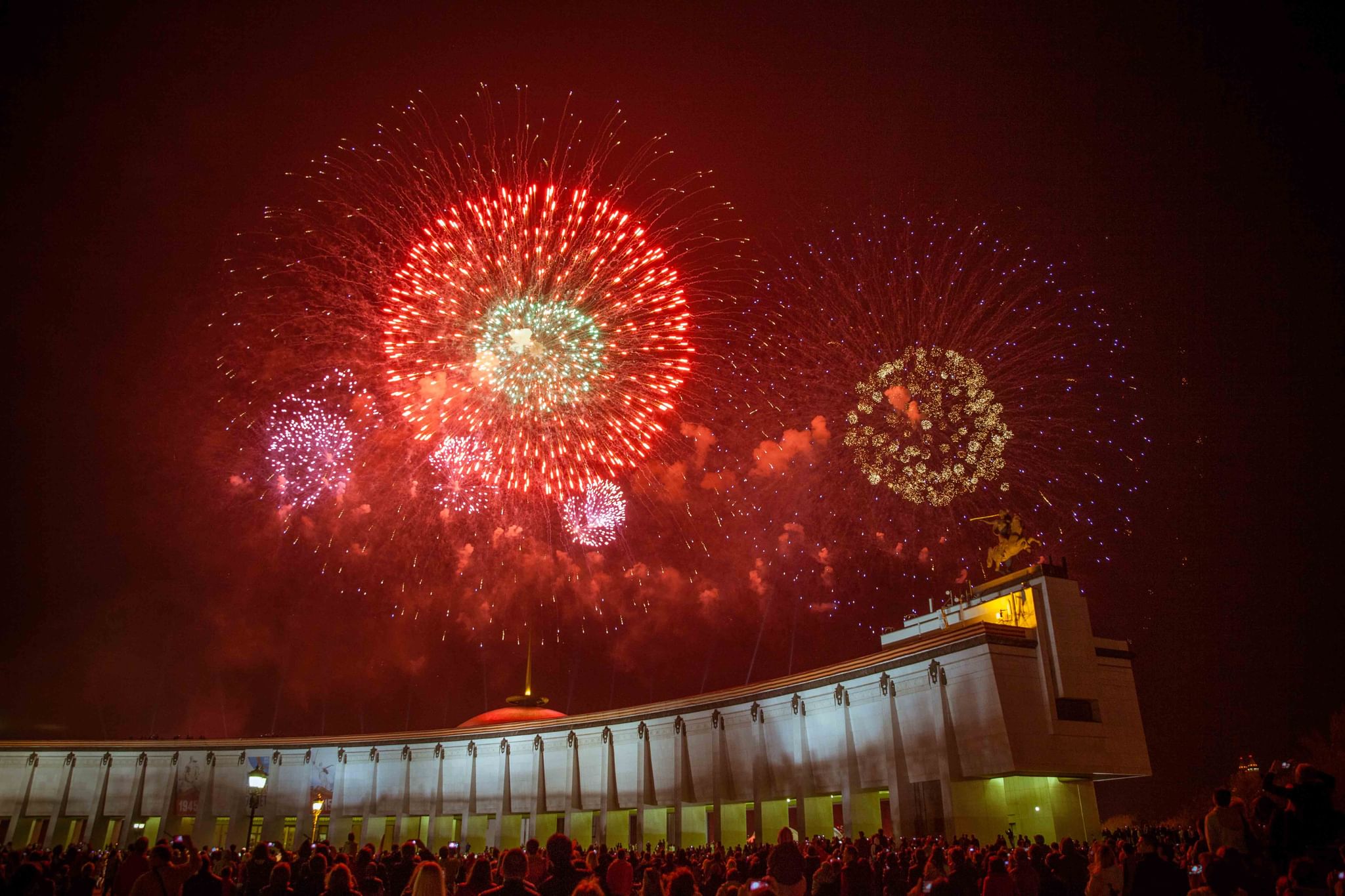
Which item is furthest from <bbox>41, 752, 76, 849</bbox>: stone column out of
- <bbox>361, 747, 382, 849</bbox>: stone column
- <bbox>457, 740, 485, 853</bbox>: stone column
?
<bbox>457, 740, 485, 853</bbox>: stone column

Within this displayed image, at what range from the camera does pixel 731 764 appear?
1795 inches

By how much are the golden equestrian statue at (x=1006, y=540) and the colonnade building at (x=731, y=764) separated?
4.21 ft

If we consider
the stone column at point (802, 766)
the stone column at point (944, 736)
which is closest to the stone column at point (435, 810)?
the stone column at point (802, 766)

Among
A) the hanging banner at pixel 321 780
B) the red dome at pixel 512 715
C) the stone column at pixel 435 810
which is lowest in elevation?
the stone column at pixel 435 810

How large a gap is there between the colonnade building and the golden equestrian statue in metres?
1.28

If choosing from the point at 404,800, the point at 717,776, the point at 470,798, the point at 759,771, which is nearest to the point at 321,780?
the point at 404,800

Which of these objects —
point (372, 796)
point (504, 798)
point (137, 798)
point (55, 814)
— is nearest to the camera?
point (504, 798)

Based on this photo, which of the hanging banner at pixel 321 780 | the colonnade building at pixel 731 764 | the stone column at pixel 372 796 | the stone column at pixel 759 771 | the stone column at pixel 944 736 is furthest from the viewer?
the hanging banner at pixel 321 780

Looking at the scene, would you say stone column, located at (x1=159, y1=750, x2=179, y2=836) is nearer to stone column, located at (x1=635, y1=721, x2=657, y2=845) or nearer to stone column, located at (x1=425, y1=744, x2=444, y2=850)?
stone column, located at (x1=425, y1=744, x2=444, y2=850)

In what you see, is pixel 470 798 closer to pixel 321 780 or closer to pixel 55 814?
pixel 321 780

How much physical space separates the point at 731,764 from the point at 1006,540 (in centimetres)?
1754

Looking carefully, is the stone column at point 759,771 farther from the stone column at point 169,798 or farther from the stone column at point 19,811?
the stone column at point 19,811

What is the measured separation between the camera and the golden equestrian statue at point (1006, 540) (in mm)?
41344

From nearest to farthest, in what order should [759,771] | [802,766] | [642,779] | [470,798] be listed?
[802,766]
[759,771]
[642,779]
[470,798]
